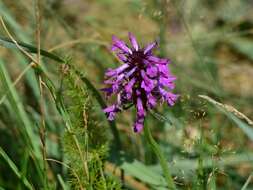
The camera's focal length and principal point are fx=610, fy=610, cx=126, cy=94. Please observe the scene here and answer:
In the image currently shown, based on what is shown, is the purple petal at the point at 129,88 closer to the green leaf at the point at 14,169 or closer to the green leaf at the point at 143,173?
the green leaf at the point at 14,169

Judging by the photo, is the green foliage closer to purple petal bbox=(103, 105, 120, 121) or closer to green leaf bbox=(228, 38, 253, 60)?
purple petal bbox=(103, 105, 120, 121)

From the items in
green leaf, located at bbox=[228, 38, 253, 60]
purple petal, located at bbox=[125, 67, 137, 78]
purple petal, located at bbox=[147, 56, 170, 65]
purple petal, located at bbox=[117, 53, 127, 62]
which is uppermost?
green leaf, located at bbox=[228, 38, 253, 60]

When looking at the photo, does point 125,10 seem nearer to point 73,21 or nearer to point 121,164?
point 73,21

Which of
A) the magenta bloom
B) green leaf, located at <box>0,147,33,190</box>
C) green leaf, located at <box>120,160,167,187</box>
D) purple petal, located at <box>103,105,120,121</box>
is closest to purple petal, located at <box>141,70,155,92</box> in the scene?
the magenta bloom

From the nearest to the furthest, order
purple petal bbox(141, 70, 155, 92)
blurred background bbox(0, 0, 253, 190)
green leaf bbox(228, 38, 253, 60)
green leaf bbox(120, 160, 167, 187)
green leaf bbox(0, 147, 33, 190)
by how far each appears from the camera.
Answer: purple petal bbox(141, 70, 155, 92) < green leaf bbox(0, 147, 33, 190) < blurred background bbox(0, 0, 253, 190) < green leaf bbox(120, 160, 167, 187) < green leaf bbox(228, 38, 253, 60)

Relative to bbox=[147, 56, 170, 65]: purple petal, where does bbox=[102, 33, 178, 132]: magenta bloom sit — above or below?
below

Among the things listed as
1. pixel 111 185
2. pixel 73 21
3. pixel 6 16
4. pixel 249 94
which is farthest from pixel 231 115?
pixel 73 21
